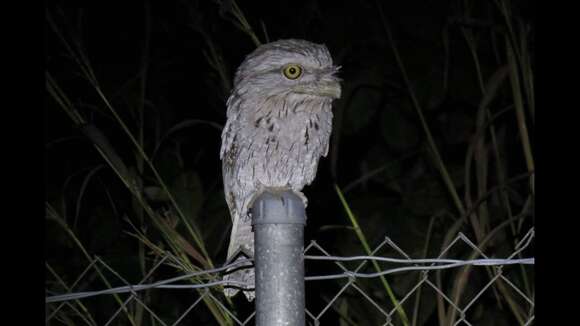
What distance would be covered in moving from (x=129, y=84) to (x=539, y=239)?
2.15 meters

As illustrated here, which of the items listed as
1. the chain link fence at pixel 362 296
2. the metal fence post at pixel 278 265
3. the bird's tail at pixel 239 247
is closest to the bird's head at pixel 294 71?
the bird's tail at pixel 239 247

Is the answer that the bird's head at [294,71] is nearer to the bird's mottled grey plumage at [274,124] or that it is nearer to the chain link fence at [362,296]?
the bird's mottled grey plumage at [274,124]

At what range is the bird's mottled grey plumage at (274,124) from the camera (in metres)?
1.74

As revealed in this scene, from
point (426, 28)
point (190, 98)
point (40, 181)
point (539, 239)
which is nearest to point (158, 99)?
point (190, 98)

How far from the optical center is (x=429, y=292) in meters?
2.57

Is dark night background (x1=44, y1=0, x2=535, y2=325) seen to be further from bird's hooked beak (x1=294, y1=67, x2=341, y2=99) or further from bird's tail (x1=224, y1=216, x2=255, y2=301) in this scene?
bird's hooked beak (x1=294, y1=67, x2=341, y2=99)

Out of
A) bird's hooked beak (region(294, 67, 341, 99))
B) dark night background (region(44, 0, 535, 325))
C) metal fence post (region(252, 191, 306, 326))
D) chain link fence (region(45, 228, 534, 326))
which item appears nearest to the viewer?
metal fence post (region(252, 191, 306, 326))

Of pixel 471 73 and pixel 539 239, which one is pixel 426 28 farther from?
pixel 539 239

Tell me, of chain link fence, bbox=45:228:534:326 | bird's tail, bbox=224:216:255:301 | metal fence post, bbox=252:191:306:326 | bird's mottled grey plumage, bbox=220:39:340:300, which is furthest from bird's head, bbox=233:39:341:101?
chain link fence, bbox=45:228:534:326

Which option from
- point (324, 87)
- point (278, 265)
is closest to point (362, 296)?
point (324, 87)

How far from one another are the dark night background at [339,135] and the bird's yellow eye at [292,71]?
32.1 inches

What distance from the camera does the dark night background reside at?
8.88ft

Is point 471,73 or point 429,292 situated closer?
point 429,292

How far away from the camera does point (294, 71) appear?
175 cm
